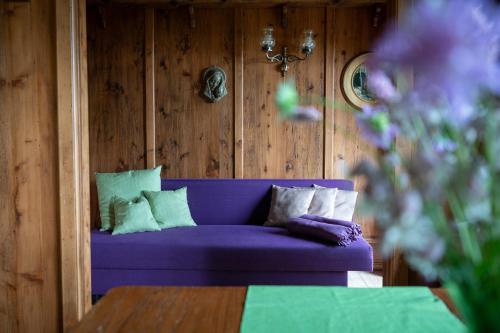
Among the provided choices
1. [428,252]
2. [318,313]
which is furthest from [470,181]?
[318,313]

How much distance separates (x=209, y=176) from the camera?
4.35m

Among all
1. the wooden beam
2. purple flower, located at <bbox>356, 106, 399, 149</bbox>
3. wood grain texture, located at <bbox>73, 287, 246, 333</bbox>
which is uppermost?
the wooden beam

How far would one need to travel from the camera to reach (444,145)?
1.75ft

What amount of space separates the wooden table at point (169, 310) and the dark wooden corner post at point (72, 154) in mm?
931

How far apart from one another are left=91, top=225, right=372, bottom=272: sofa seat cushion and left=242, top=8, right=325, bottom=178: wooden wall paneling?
130 centimetres

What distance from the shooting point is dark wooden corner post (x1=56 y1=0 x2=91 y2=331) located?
207cm

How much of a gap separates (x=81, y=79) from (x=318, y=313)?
1.67 m

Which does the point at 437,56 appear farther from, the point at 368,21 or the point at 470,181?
the point at 368,21

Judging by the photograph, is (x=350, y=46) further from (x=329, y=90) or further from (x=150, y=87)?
(x=150, y=87)

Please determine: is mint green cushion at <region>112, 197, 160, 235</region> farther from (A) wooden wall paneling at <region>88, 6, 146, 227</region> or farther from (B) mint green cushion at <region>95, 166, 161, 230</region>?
(A) wooden wall paneling at <region>88, 6, 146, 227</region>

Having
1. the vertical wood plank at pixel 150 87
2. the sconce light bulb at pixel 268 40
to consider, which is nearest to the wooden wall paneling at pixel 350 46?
the sconce light bulb at pixel 268 40

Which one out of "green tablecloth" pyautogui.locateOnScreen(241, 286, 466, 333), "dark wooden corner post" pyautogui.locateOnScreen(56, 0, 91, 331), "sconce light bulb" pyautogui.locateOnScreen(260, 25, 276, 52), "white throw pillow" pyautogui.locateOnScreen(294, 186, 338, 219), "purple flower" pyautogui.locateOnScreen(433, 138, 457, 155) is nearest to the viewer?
"purple flower" pyautogui.locateOnScreen(433, 138, 457, 155)

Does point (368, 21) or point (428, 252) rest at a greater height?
point (368, 21)

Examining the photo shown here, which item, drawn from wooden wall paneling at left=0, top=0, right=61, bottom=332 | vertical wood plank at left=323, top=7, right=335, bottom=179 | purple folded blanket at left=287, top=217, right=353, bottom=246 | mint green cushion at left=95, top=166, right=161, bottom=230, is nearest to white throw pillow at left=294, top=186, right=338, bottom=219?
purple folded blanket at left=287, top=217, right=353, bottom=246
